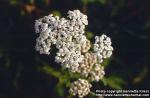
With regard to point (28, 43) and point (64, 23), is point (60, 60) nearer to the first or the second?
point (64, 23)

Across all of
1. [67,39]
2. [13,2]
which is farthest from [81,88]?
[13,2]

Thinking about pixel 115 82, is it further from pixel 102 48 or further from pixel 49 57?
pixel 102 48

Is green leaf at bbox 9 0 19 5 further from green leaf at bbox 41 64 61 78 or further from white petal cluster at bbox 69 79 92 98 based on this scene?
white petal cluster at bbox 69 79 92 98

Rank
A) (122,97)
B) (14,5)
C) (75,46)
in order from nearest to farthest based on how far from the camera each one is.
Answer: (75,46), (122,97), (14,5)

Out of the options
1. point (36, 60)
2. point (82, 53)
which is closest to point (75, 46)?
point (82, 53)

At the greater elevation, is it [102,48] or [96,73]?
[102,48]

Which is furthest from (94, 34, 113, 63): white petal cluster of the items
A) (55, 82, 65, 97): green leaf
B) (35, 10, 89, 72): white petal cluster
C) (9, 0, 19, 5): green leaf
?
(9, 0, 19, 5): green leaf

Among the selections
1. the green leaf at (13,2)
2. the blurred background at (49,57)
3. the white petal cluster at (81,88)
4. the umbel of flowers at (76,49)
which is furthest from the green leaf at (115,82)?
the green leaf at (13,2)
